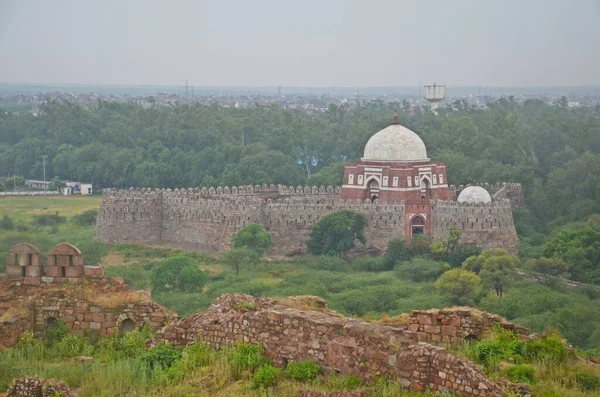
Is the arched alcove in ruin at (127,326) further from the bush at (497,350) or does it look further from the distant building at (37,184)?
the distant building at (37,184)

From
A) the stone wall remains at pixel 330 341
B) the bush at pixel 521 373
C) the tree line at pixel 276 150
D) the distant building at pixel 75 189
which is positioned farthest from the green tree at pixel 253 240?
the bush at pixel 521 373

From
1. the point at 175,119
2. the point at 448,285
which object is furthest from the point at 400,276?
the point at 175,119

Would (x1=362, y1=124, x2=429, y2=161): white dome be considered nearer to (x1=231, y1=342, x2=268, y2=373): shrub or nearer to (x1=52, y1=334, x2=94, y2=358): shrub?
(x1=52, y1=334, x2=94, y2=358): shrub

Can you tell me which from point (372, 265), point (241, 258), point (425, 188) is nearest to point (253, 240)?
point (241, 258)

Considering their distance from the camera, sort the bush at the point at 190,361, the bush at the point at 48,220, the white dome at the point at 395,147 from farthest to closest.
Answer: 1. the bush at the point at 48,220
2. the white dome at the point at 395,147
3. the bush at the point at 190,361

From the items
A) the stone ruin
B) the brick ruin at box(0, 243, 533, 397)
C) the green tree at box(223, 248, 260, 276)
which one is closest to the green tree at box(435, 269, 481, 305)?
the green tree at box(223, 248, 260, 276)

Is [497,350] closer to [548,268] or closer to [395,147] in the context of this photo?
[548,268]

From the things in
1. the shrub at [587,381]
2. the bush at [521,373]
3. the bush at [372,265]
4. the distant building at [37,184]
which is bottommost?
the distant building at [37,184]
